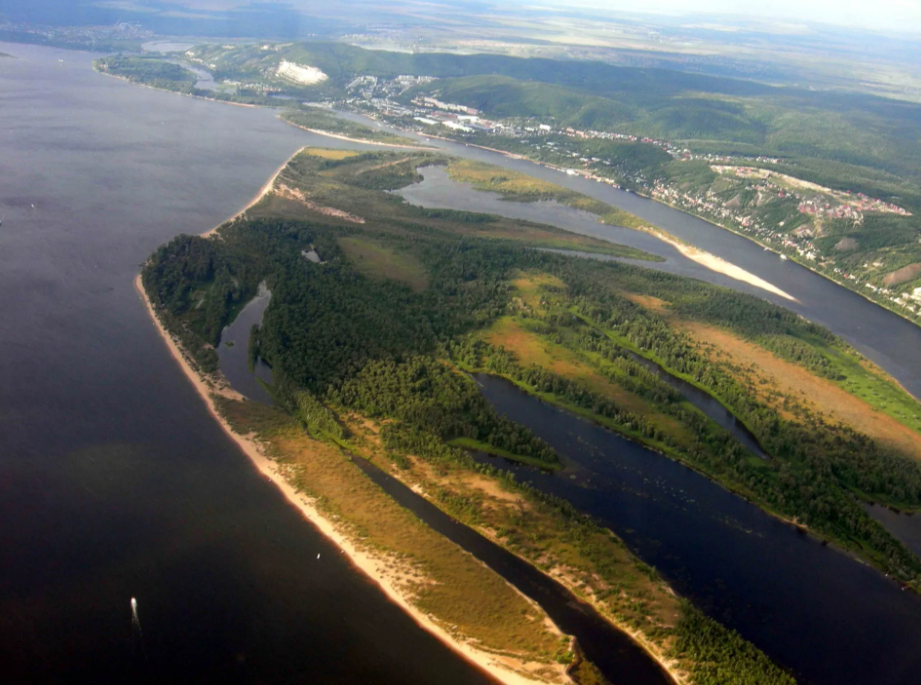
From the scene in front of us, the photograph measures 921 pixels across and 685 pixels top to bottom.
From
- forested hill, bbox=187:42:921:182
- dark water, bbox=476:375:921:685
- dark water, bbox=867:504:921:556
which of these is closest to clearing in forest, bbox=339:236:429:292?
dark water, bbox=476:375:921:685

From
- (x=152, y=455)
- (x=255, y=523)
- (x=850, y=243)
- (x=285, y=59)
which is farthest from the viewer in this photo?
(x=285, y=59)

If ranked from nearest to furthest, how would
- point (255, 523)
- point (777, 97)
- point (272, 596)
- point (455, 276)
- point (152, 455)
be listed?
point (272, 596), point (255, 523), point (152, 455), point (455, 276), point (777, 97)

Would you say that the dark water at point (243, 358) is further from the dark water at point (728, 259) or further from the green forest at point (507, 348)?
the dark water at point (728, 259)

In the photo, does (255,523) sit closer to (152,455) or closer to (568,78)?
(152,455)

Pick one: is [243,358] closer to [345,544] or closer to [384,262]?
[345,544]

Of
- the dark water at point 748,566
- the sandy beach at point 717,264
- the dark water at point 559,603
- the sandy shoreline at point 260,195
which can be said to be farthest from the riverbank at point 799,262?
the sandy shoreline at point 260,195

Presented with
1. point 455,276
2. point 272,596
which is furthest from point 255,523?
point 455,276

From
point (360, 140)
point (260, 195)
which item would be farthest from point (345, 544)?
point (360, 140)
